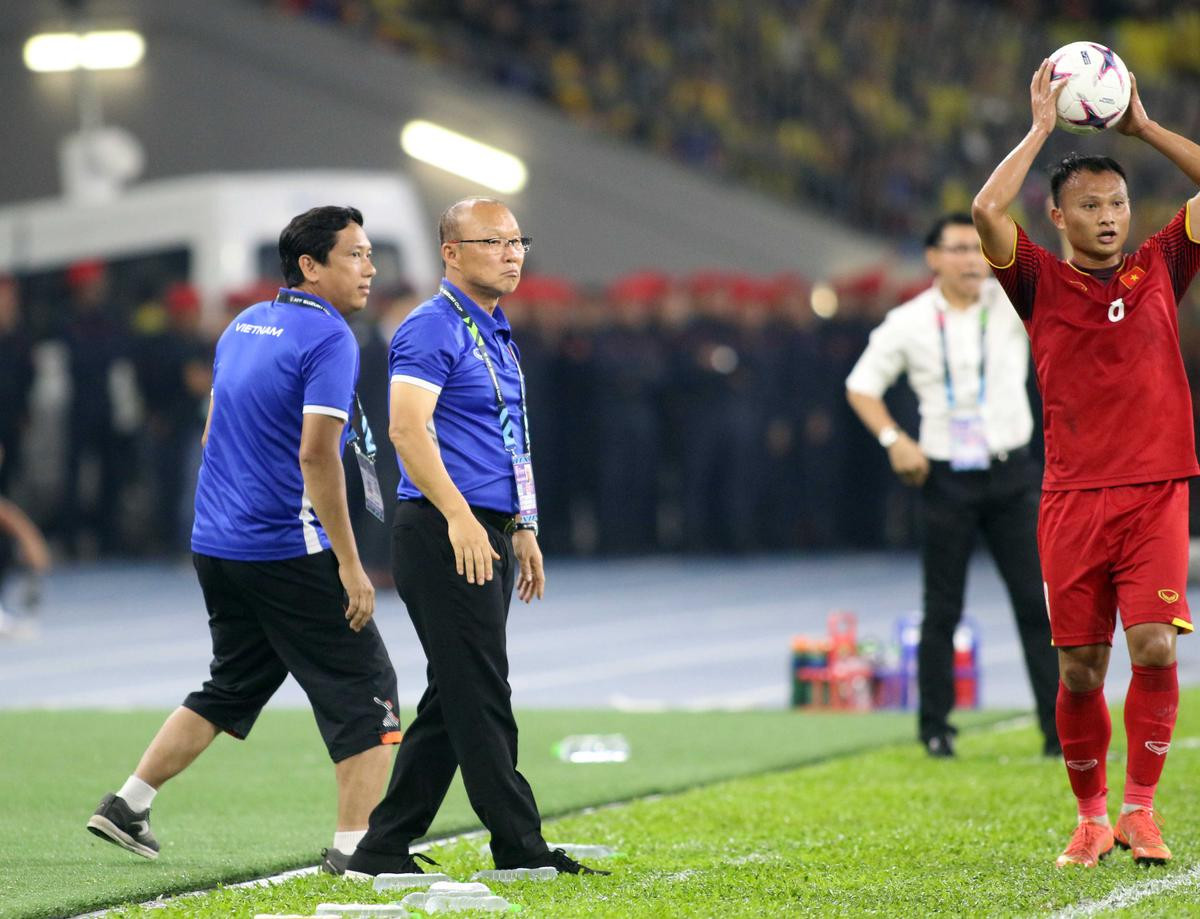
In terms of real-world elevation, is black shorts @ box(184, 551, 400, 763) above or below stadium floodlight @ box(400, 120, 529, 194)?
below

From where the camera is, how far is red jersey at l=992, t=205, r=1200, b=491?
667 centimetres

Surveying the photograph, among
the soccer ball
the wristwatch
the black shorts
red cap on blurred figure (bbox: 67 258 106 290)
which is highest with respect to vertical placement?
red cap on blurred figure (bbox: 67 258 106 290)

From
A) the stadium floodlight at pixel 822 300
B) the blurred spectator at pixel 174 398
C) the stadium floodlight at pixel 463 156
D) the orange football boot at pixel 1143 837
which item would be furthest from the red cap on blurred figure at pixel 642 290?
the orange football boot at pixel 1143 837

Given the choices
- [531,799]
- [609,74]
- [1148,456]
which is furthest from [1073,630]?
[609,74]

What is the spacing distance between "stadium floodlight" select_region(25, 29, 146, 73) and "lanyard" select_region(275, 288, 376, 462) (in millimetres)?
21727

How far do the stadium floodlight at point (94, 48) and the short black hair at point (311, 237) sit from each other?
2167cm

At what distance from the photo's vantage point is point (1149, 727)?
6.77m

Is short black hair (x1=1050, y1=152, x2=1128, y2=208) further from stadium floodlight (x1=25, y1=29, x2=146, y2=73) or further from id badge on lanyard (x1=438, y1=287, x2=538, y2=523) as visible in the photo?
stadium floodlight (x1=25, y1=29, x2=146, y2=73)

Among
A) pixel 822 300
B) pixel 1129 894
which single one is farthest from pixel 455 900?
pixel 822 300

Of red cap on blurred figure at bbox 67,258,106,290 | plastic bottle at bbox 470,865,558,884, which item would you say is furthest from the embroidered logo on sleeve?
red cap on blurred figure at bbox 67,258,106,290

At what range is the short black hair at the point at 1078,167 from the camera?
675 cm

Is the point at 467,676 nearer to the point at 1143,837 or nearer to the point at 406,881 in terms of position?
the point at 406,881

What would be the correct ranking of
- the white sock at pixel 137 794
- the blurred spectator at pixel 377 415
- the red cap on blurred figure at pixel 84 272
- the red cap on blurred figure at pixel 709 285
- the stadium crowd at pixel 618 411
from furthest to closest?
the red cap on blurred figure at pixel 84 272 → the red cap on blurred figure at pixel 709 285 → the stadium crowd at pixel 618 411 → the blurred spectator at pixel 377 415 → the white sock at pixel 137 794

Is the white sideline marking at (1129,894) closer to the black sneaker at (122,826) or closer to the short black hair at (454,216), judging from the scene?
the short black hair at (454,216)
